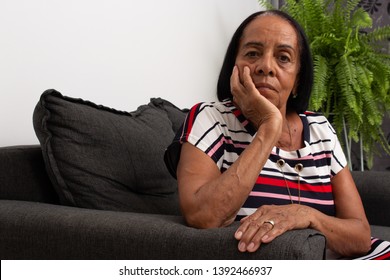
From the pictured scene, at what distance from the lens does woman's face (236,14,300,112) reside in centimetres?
148

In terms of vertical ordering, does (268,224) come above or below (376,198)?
above

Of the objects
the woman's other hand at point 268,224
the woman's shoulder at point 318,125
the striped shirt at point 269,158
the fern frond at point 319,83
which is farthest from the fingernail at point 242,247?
the fern frond at point 319,83

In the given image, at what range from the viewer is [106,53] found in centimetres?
210

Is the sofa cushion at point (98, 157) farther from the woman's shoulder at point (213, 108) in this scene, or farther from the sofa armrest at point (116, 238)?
the woman's shoulder at point (213, 108)

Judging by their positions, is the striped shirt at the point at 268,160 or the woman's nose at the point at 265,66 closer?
the striped shirt at the point at 268,160

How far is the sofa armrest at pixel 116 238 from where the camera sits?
0.95 meters

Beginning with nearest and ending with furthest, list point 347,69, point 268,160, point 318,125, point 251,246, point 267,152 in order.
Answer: point 251,246 < point 267,152 < point 268,160 < point 318,125 < point 347,69

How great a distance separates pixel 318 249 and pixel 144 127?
871 mm

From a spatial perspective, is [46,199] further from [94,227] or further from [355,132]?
[355,132]

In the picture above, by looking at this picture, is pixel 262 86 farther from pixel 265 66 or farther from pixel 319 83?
pixel 319 83

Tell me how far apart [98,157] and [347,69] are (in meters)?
2.01

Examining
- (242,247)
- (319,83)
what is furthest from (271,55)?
(319,83)

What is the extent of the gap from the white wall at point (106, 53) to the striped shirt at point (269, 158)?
2.00 feet
